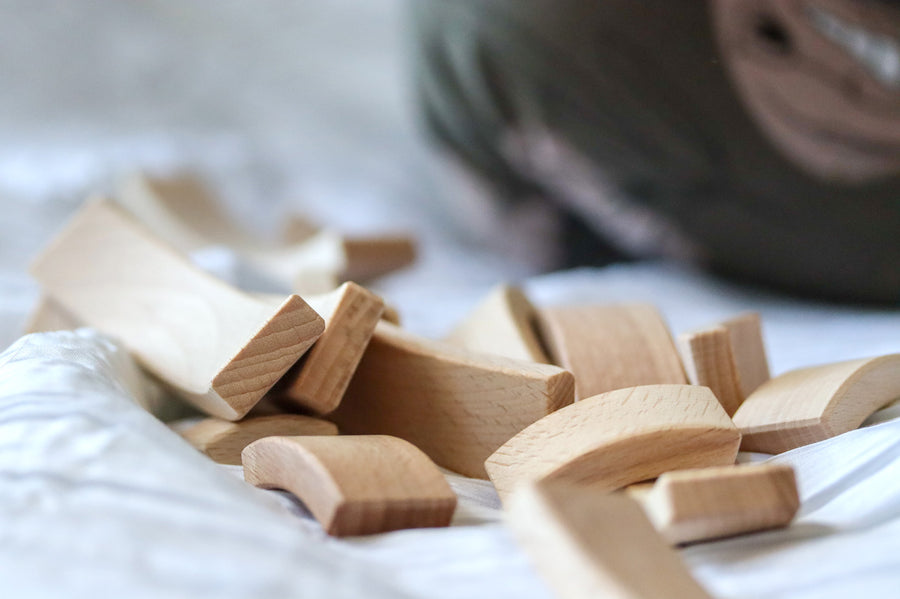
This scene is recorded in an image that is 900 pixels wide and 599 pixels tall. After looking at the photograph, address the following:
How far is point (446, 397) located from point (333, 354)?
0.20 feet

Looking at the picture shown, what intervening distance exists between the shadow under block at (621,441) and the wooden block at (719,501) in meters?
0.03

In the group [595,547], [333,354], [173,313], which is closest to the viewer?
[595,547]

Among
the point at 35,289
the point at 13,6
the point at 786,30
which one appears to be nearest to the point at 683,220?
the point at 786,30

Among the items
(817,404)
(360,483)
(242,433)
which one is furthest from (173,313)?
(817,404)

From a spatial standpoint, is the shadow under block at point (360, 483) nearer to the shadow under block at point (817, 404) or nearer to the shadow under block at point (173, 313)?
the shadow under block at point (173, 313)

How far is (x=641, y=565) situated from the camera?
0.74 feet

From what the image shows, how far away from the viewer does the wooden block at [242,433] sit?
14.7 inches

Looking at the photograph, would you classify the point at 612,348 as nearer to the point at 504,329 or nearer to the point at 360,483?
the point at 504,329

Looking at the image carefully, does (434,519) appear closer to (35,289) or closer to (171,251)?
(171,251)

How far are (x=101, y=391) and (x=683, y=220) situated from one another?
71 centimetres

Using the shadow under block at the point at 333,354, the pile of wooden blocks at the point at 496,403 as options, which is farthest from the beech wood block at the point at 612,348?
the shadow under block at the point at 333,354

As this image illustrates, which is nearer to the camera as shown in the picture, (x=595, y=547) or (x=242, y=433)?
(x=595, y=547)

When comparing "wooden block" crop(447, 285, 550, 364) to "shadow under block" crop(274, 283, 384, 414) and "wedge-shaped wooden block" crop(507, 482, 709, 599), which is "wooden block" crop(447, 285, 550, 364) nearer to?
"shadow under block" crop(274, 283, 384, 414)

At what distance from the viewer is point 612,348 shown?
1.42ft
